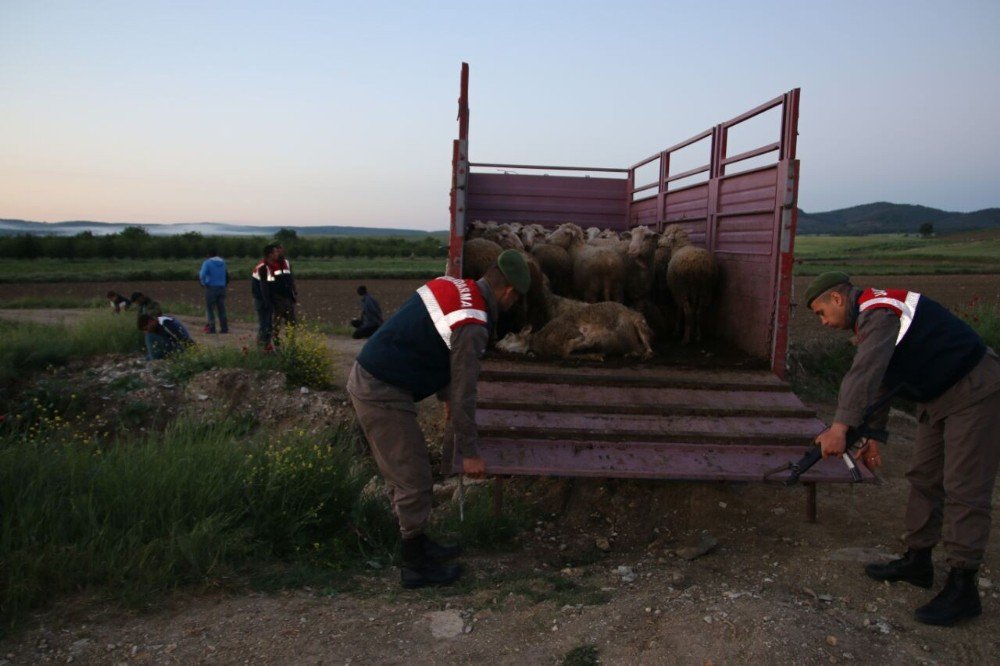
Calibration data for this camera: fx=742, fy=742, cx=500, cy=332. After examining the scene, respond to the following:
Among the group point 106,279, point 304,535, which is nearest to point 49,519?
point 304,535

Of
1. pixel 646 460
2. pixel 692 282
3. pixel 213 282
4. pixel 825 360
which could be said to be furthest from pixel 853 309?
pixel 213 282

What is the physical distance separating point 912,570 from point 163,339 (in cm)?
962

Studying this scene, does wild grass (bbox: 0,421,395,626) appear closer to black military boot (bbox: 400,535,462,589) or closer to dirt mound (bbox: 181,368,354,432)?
black military boot (bbox: 400,535,462,589)

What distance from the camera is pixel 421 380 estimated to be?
14.3 ft

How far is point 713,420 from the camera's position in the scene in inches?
215

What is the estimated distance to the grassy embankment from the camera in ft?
13.0

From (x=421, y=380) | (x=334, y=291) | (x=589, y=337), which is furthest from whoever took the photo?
(x=334, y=291)

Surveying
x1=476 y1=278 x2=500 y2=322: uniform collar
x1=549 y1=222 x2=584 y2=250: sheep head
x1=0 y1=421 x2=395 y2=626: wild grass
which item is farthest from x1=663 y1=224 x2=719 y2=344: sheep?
x1=0 y1=421 x2=395 y2=626: wild grass

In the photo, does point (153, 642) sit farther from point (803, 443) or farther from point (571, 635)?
point (803, 443)

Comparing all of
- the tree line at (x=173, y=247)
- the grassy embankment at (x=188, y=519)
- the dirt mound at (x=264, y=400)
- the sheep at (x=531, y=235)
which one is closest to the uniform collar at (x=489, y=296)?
the grassy embankment at (x=188, y=519)

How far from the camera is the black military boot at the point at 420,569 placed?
4.32 m

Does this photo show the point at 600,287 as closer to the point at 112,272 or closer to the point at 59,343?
the point at 59,343

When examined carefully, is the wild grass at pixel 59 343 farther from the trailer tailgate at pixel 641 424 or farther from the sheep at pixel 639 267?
the sheep at pixel 639 267

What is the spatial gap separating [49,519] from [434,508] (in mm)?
2903
